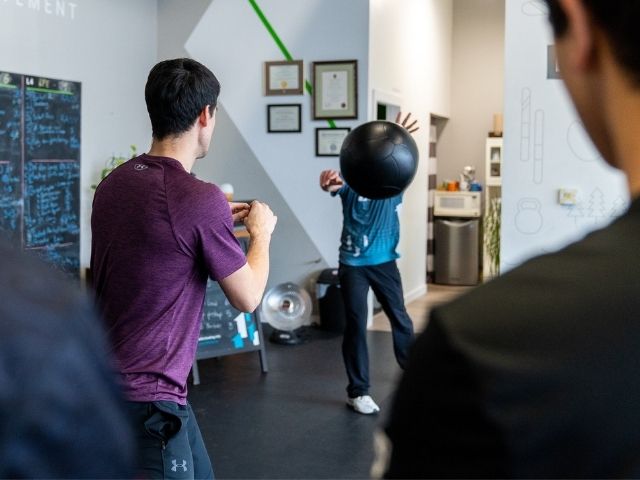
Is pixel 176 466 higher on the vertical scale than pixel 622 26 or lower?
lower

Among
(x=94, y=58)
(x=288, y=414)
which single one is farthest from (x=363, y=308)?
(x=94, y=58)

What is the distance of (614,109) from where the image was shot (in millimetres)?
623

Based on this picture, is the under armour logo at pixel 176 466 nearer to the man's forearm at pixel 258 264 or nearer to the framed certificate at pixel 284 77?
the man's forearm at pixel 258 264

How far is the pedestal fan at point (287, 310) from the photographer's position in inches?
248

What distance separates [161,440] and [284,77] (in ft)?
17.4

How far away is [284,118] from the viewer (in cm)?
695

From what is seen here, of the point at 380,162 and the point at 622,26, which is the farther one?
the point at 380,162

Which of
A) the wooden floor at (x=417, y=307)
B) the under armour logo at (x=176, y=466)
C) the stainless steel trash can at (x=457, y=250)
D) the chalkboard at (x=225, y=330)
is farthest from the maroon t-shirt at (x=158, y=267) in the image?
the stainless steel trash can at (x=457, y=250)

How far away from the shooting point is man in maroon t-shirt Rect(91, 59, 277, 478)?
6.42ft

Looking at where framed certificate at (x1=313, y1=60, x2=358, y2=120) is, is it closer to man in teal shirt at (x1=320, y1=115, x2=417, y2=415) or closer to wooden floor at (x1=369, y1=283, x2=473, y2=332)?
wooden floor at (x1=369, y1=283, x2=473, y2=332)

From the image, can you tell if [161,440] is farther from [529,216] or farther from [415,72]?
[415,72]

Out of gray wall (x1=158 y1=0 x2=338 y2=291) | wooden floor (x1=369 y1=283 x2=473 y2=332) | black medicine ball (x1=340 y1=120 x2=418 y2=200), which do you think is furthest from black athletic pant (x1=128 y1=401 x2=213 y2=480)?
gray wall (x1=158 y1=0 x2=338 y2=291)

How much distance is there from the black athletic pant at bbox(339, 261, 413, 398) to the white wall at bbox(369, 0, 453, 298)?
101 inches

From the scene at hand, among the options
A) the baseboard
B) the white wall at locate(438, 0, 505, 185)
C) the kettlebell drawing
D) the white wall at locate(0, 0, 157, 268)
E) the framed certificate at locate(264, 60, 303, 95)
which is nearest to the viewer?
the kettlebell drawing
